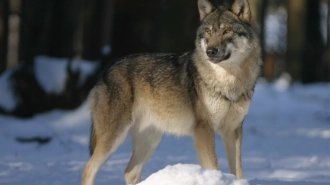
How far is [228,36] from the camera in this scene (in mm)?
6199

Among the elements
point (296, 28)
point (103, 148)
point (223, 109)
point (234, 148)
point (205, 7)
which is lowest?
point (296, 28)

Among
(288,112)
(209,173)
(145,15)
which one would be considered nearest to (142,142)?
(209,173)

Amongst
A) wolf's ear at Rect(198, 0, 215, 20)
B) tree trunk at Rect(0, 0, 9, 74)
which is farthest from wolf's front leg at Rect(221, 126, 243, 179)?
tree trunk at Rect(0, 0, 9, 74)

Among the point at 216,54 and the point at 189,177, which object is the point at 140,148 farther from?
the point at 189,177

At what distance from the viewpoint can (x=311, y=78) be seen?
2438 cm

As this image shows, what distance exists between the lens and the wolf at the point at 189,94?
247 inches

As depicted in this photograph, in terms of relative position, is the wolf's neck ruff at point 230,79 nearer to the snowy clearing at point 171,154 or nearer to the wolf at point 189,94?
the wolf at point 189,94

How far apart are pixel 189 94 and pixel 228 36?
2.62 feet

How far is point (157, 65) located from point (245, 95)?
1.15 metres

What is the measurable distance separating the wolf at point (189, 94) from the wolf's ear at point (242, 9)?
0.01m

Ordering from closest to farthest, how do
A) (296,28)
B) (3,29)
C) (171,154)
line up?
1. (171,154)
2. (3,29)
3. (296,28)

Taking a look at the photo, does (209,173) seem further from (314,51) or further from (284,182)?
(314,51)

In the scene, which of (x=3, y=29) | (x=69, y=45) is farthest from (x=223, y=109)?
(x=3, y=29)

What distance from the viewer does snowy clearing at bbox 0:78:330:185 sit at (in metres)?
6.84
